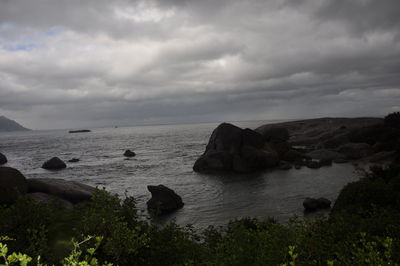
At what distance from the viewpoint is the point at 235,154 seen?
43.7 metres

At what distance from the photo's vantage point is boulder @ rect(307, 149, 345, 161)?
45.7m

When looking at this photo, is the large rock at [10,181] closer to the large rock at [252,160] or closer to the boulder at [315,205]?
the boulder at [315,205]

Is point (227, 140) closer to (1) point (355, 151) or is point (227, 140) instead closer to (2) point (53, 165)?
(1) point (355, 151)

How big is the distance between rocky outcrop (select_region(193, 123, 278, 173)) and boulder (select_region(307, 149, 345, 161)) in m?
8.50

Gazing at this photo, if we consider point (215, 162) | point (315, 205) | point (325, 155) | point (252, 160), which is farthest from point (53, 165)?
point (325, 155)

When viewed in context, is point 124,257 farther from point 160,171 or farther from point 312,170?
point 160,171

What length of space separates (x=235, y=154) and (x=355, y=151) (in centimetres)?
1964

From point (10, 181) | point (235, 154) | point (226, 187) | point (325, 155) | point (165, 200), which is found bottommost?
point (226, 187)

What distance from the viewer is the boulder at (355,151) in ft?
147

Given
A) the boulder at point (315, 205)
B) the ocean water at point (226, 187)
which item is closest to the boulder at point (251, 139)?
the ocean water at point (226, 187)

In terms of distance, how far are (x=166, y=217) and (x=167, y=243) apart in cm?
1530

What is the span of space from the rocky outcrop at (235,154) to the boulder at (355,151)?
12022 millimetres

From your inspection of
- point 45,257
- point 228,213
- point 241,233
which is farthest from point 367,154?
point 45,257

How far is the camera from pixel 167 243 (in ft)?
29.5
